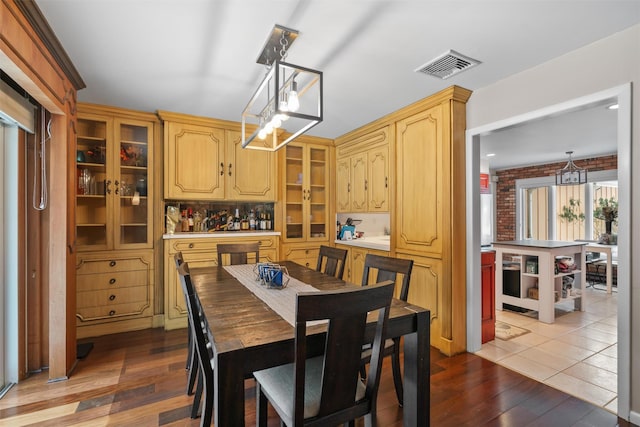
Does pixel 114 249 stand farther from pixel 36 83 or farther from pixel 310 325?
pixel 310 325

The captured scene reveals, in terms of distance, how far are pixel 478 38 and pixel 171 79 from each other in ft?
7.56

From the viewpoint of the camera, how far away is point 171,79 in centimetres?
255

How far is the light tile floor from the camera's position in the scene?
2.27 metres

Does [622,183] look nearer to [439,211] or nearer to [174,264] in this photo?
[439,211]

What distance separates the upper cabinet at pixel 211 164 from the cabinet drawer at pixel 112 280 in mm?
919

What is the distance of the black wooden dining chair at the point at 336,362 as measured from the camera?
1.11m

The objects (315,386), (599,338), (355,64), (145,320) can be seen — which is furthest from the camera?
(145,320)

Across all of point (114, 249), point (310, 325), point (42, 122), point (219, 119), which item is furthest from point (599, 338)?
point (42, 122)

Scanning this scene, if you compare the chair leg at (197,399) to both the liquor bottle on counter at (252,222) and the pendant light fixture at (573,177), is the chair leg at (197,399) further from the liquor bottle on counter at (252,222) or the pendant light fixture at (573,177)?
the pendant light fixture at (573,177)

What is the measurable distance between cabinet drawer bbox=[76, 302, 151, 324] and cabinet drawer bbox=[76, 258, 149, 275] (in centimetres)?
38

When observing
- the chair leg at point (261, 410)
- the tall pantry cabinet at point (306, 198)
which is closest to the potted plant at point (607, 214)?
the tall pantry cabinet at point (306, 198)

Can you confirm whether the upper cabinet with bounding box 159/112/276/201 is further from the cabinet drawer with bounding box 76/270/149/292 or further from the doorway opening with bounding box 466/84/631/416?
the doorway opening with bounding box 466/84/631/416

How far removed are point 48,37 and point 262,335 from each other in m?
2.22

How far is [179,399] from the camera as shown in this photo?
2.09 metres
